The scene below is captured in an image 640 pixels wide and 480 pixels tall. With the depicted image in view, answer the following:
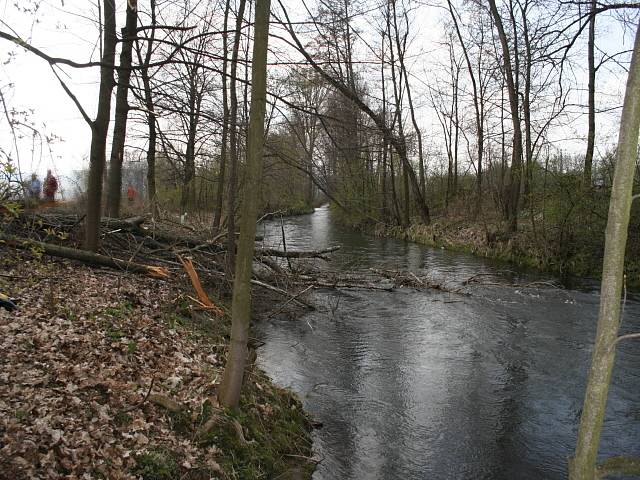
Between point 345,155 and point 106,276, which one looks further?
point 106,276

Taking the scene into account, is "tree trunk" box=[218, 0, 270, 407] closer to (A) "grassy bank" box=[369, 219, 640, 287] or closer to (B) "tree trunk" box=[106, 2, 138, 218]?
(B) "tree trunk" box=[106, 2, 138, 218]

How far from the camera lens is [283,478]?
4730 mm

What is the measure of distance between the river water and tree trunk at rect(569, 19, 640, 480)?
9.05 feet

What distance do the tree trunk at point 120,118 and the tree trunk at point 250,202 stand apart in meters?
3.89

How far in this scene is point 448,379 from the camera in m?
7.62

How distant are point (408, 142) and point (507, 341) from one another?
15.8 feet

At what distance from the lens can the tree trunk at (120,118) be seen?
27.6 feet

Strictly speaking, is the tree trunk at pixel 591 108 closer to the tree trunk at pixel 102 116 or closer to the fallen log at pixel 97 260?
the fallen log at pixel 97 260

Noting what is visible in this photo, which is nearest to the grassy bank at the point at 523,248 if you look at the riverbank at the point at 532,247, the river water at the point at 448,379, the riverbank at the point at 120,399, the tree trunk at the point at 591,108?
the riverbank at the point at 532,247

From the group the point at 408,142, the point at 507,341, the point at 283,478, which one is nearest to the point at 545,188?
the point at 507,341

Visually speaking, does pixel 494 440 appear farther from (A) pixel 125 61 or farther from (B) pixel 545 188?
(B) pixel 545 188

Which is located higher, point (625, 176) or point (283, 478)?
point (625, 176)

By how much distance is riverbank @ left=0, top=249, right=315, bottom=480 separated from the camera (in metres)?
3.72

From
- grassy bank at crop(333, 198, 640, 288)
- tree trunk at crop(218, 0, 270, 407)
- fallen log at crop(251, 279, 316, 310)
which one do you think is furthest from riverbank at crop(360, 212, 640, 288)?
tree trunk at crop(218, 0, 270, 407)
